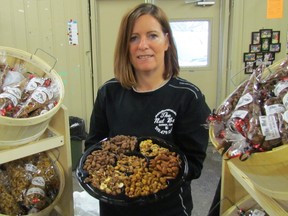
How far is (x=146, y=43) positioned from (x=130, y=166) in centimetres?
49

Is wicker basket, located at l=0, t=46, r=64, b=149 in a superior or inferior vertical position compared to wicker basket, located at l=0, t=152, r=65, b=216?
superior

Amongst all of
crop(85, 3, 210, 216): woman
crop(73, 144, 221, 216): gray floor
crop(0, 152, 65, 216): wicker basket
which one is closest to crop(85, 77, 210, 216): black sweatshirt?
crop(85, 3, 210, 216): woman

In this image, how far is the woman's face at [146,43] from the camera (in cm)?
124

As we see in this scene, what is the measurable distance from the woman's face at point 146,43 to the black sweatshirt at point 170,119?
12cm

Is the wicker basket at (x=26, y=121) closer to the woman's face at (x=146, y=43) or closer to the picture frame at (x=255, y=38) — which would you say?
the woman's face at (x=146, y=43)

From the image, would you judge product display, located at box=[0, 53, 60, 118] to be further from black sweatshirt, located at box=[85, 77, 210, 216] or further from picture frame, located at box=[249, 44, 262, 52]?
picture frame, located at box=[249, 44, 262, 52]

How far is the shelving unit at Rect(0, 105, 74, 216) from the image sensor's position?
1.20 meters

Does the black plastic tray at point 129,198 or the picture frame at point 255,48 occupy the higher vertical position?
the picture frame at point 255,48

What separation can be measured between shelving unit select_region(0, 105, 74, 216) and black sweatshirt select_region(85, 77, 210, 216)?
0.67 feet

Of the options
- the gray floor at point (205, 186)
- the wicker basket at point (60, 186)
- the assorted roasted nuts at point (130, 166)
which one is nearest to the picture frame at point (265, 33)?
the gray floor at point (205, 186)

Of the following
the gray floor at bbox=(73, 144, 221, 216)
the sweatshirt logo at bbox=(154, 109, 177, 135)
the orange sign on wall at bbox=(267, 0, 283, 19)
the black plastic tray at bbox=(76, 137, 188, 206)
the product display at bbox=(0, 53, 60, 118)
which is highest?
the orange sign on wall at bbox=(267, 0, 283, 19)

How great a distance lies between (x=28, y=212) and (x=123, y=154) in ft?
1.61

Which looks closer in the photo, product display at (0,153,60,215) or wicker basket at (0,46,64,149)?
wicker basket at (0,46,64,149)

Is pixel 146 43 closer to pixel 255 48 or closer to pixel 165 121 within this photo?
pixel 165 121
